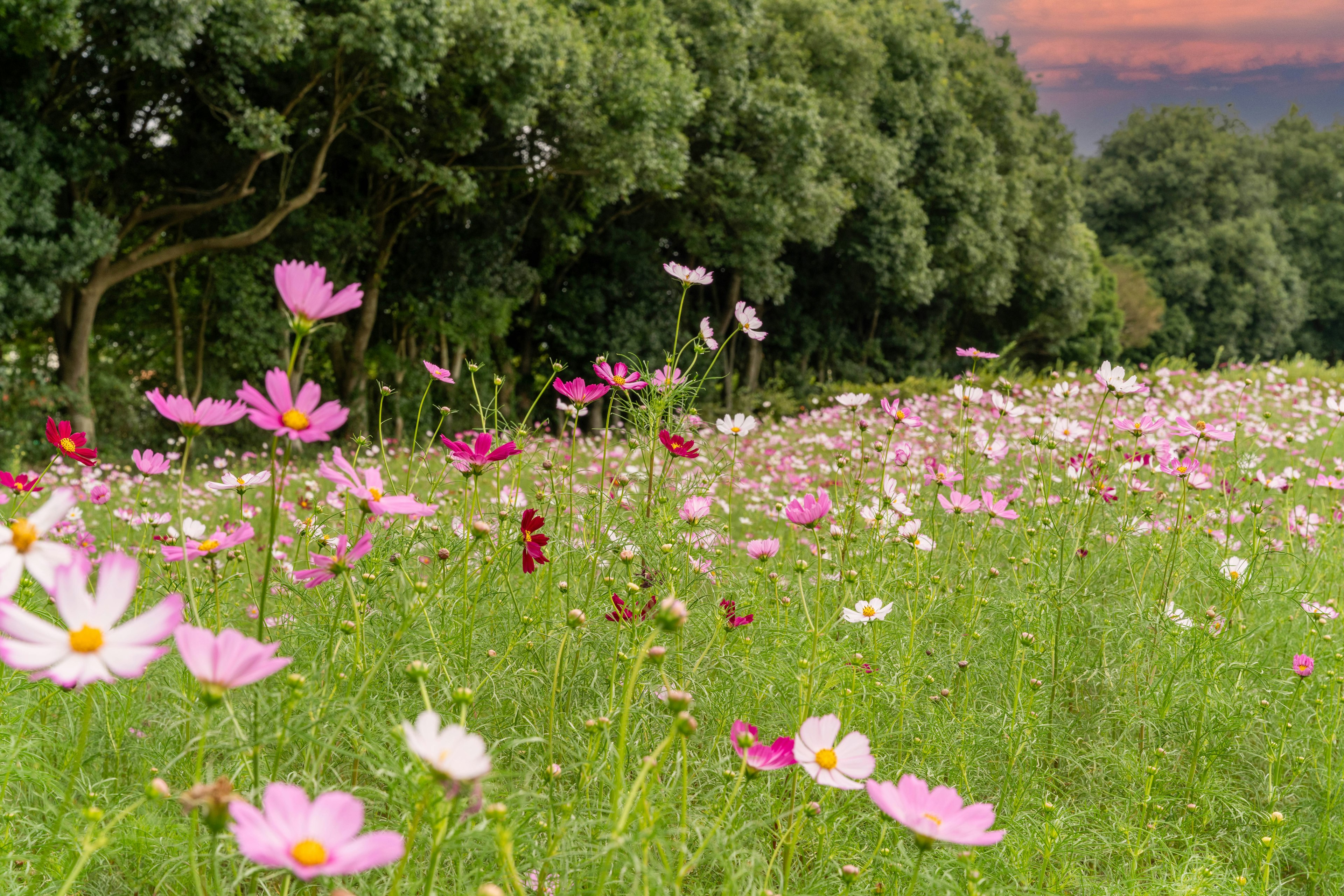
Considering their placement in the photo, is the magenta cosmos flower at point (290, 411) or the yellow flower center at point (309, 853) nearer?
the yellow flower center at point (309, 853)

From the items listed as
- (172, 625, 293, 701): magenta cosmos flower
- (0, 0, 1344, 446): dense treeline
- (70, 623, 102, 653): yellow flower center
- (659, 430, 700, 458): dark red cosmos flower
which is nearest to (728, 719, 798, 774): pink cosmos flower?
(172, 625, 293, 701): magenta cosmos flower

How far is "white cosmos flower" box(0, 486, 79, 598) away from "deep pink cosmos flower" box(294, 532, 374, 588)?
358mm

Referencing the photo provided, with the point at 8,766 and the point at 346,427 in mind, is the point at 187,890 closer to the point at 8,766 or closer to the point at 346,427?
the point at 8,766

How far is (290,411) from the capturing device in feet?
2.64

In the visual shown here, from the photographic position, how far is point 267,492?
13.1ft

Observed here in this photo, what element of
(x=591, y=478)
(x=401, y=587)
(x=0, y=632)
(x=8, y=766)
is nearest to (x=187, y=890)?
(x=8, y=766)

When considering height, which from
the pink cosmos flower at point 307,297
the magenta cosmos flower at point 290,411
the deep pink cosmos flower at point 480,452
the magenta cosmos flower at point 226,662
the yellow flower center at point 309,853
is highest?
the pink cosmos flower at point 307,297

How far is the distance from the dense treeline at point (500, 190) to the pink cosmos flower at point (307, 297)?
6.12 m

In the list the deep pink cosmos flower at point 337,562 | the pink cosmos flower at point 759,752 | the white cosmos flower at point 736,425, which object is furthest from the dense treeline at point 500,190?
the pink cosmos flower at point 759,752

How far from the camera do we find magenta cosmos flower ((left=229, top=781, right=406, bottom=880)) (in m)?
0.53

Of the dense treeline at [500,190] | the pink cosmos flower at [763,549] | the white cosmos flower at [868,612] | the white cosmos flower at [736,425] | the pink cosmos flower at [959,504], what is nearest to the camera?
the white cosmos flower at [868,612]

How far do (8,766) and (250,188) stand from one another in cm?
915

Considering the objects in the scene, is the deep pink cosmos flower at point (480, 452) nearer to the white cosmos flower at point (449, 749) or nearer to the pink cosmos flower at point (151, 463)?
the pink cosmos flower at point (151, 463)

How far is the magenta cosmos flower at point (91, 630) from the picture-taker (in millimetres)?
580
